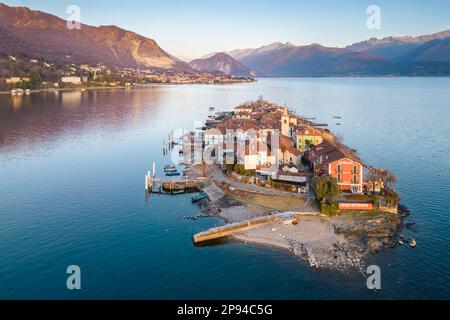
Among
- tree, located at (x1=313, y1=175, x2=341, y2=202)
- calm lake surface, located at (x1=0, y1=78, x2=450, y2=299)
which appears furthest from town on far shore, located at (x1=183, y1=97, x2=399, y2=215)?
calm lake surface, located at (x1=0, y1=78, x2=450, y2=299)

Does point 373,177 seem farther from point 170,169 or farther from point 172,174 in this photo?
point 170,169

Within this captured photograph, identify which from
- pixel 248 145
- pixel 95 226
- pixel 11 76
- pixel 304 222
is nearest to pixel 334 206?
pixel 304 222

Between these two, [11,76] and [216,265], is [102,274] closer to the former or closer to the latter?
[216,265]

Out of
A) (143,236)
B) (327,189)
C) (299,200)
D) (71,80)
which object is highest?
(71,80)

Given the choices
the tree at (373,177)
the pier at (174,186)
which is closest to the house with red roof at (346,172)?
the tree at (373,177)

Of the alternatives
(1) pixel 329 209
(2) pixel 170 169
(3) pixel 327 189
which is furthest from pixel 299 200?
(2) pixel 170 169

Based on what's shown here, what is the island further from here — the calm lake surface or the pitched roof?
the calm lake surface
